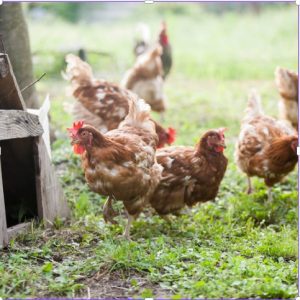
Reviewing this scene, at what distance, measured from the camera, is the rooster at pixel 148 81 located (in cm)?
884

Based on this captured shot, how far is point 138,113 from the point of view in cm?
505

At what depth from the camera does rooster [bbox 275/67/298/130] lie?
771 cm

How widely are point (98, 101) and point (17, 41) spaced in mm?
1287

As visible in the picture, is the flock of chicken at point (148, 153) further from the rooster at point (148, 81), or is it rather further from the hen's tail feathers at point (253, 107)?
the rooster at point (148, 81)

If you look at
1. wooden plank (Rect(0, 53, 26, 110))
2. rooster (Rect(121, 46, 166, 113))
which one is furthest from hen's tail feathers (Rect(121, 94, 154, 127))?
rooster (Rect(121, 46, 166, 113))

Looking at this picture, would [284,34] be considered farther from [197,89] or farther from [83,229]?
[83,229]

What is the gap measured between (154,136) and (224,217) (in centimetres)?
118

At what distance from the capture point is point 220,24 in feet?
64.8

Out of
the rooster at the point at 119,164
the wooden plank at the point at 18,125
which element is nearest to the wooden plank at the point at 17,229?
the rooster at the point at 119,164

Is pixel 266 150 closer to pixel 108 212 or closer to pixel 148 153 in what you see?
pixel 148 153

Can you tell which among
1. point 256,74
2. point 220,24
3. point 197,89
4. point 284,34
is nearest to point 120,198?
point 197,89

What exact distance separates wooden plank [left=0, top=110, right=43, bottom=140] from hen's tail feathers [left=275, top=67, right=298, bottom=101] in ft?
14.2

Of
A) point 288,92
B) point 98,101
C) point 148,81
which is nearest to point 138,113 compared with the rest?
point 98,101

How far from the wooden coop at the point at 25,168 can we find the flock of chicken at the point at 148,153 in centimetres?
40
